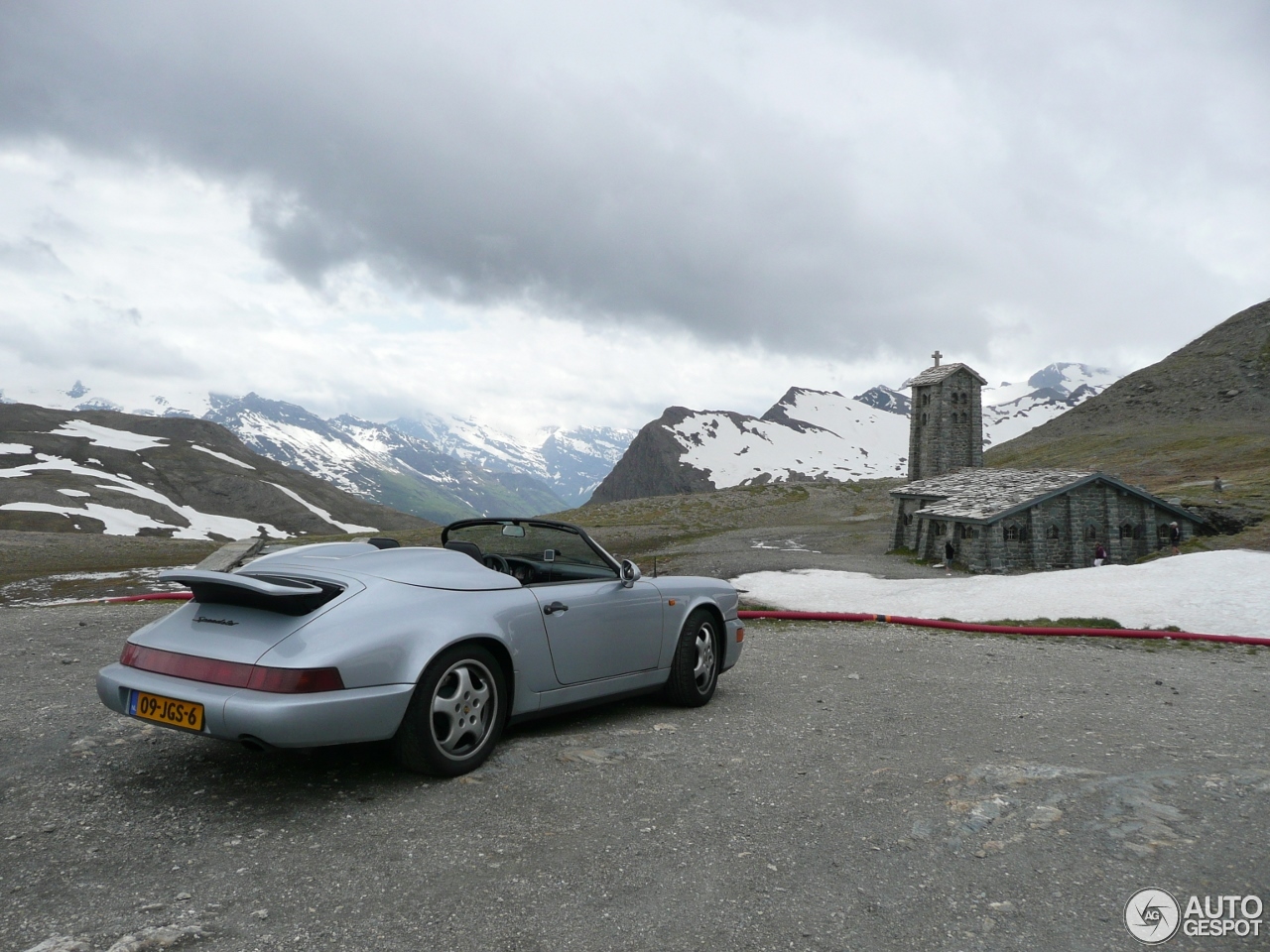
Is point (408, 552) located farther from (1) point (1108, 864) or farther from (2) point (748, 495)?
(2) point (748, 495)

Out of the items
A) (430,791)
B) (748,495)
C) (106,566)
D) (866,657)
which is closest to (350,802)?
(430,791)

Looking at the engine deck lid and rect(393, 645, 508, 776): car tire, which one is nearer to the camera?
rect(393, 645, 508, 776): car tire

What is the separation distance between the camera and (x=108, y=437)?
146750 millimetres

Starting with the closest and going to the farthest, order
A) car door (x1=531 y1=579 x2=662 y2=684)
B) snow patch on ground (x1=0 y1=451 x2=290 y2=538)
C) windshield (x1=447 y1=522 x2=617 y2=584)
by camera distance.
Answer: car door (x1=531 y1=579 x2=662 y2=684), windshield (x1=447 y1=522 x2=617 y2=584), snow patch on ground (x1=0 y1=451 x2=290 y2=538)

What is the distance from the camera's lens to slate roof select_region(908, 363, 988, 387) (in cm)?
5256

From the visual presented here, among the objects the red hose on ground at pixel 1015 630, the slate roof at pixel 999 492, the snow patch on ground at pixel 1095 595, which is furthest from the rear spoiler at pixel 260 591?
the slate roof at pixel 999 492

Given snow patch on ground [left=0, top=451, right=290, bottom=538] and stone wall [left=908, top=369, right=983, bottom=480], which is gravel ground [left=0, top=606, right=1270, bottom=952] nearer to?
stone wall [left=908, top=369, right=983, bottom=480]

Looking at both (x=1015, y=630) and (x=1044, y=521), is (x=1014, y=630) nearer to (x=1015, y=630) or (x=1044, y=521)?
(x=1015, y=630)

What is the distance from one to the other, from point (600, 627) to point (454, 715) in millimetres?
1631

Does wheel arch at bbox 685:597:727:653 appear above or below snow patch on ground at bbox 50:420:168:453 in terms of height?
below

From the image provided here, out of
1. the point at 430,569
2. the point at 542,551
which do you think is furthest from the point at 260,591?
the point at 542,551

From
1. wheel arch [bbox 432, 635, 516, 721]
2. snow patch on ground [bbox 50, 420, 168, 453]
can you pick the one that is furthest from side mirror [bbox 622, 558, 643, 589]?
snow patch on ground [bbox 50, 420, 168, 453]

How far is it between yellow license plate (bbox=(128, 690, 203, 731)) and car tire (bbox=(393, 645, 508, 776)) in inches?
45.5

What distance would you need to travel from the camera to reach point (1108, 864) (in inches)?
165
